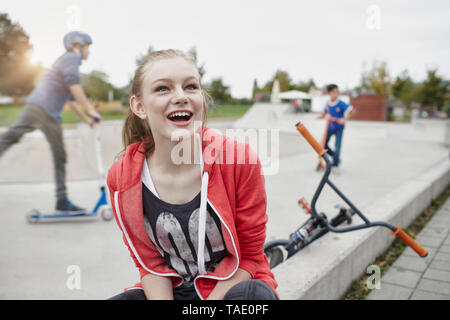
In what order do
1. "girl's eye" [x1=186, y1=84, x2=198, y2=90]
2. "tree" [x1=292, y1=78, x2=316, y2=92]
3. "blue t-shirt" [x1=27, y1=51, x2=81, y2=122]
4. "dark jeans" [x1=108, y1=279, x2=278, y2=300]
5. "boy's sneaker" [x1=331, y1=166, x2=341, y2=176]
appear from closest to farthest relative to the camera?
"dark jeans" [x1=108, y1=279, x2=278, y2=300]
"girl's eye" [x1=186, y1=84, x2=198, y2=90]
"blue t-shirt" [x1=27, y1=51, x2=81, y2=122]
"boy's sneaker" [x1=331, y1=166, x2=341, y2=176]
"tree" [x1=292, y1=78, x2=316, y2=92]

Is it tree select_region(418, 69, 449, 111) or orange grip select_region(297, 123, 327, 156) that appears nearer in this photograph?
orange grip select_region(297, 123, 327, 156)

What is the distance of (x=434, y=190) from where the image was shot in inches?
196

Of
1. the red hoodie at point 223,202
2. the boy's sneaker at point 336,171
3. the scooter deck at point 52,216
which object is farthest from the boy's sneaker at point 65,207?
the boy's sneaker at point 336,171

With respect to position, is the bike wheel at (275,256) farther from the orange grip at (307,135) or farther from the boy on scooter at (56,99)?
the boy on scooter at (56,99)

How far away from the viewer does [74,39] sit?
364 cm

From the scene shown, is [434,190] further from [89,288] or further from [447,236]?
[89,288]

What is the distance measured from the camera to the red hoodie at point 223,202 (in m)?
1.30

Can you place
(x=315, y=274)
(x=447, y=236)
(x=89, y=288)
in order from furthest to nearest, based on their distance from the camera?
(x=447, y=236), (x=89, y=288), (x=315, y=274)

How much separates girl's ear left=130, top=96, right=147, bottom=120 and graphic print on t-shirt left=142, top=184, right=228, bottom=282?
0.85 ft

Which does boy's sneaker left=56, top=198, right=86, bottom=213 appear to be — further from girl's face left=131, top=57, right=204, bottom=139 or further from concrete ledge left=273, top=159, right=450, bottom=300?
girl's face left=131, top=57, right=204, bottom=139

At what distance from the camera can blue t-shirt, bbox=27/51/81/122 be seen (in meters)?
3.61

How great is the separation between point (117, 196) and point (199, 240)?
33 centimetres

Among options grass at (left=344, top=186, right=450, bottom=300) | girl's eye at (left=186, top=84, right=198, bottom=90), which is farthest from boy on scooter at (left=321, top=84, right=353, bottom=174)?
girl's eye at (left=186, top=84, right=198, bottom=90)

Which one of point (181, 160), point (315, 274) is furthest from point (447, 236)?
point (181, 160)
